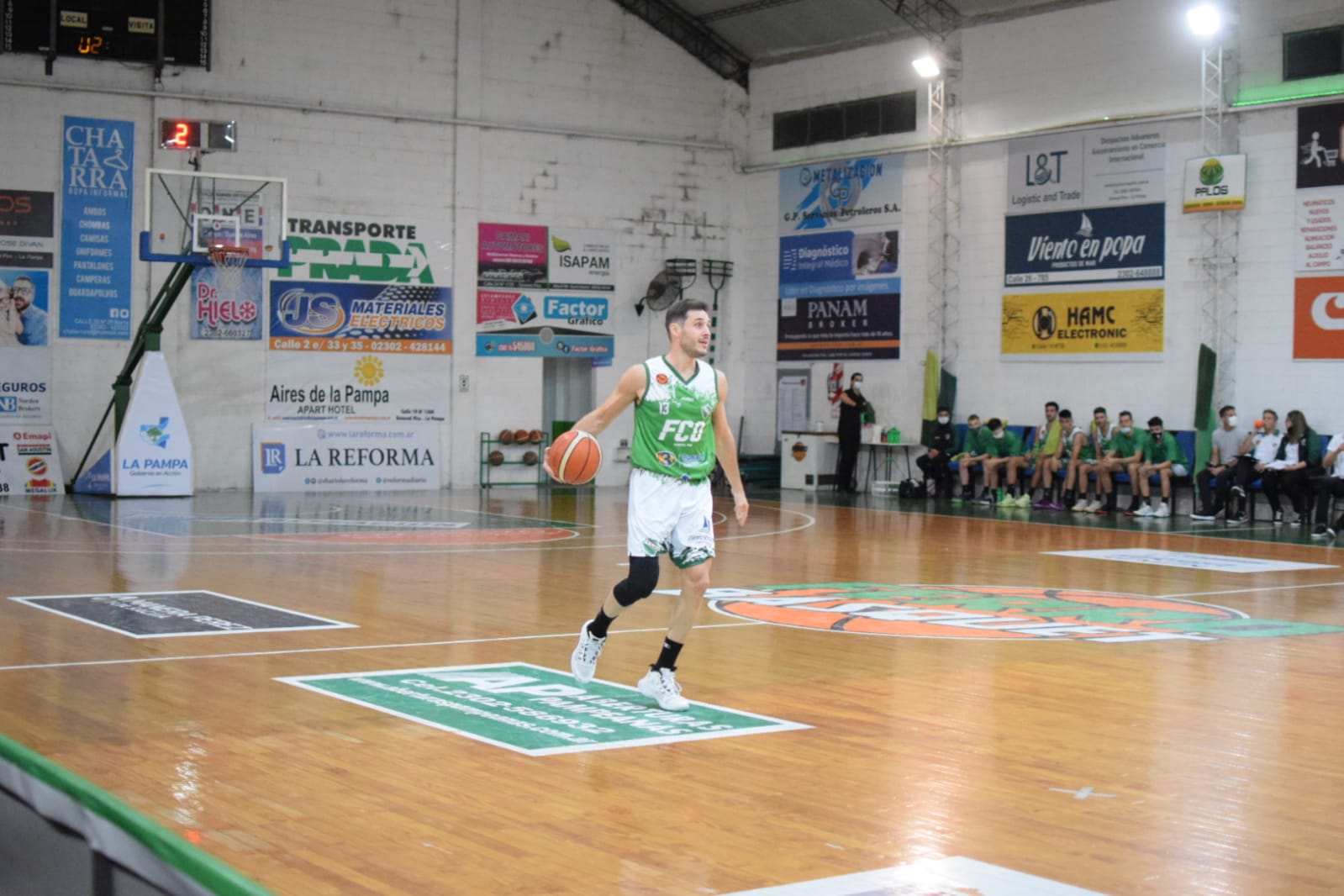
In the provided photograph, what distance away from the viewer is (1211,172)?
20812 mm

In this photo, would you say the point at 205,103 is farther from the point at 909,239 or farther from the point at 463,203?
the point at 909,239

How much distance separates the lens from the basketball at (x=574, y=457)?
744 cm

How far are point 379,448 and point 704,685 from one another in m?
17.4

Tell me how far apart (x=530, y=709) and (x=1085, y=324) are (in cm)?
1744

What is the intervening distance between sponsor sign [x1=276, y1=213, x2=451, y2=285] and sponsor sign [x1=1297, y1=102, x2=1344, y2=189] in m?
13.0

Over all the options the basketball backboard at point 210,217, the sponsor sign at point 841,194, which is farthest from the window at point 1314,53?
the basketball backboard at point 210,217

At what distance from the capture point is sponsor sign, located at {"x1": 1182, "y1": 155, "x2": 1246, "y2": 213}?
2058 cm

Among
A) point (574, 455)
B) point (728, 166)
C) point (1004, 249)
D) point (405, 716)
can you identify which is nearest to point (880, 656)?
point (574, 455)

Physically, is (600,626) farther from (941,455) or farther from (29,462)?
(941,455)

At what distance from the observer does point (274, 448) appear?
926 inches

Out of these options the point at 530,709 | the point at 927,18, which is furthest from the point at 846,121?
the point at 530,709

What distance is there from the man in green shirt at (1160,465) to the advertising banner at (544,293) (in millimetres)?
9610

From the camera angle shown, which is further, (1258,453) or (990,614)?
(1258,453)

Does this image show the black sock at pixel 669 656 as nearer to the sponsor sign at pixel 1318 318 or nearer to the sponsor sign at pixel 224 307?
the sponsor sign at pixel 1318 318
